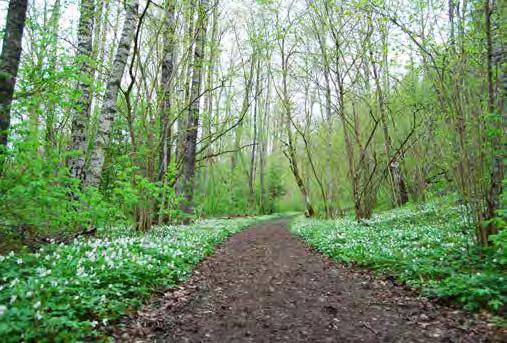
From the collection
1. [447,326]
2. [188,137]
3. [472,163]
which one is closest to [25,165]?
[447,326]

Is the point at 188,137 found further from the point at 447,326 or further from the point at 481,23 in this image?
the point at 447,326

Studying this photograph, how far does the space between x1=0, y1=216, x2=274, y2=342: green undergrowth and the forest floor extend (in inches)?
11.1

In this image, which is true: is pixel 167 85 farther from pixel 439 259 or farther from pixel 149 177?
pixel 439 259

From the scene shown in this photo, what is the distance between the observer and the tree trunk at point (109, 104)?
8.40m

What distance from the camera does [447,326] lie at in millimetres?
3723

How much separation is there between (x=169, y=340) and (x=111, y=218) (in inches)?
198

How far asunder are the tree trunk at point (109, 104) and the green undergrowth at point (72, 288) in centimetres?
326

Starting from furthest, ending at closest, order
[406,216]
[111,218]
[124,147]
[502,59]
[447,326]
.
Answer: [124,147] → [406,216] → [111,218] → [502,59] → [447,326]

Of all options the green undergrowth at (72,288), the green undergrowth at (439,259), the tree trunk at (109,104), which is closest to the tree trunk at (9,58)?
the green undergrowth at (72,288)

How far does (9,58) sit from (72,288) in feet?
13.5

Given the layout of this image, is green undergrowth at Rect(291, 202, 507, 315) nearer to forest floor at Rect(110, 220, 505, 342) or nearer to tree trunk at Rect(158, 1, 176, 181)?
forest floor at Rect(110, 220, 505, 342)

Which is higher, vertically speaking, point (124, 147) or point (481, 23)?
point (481, 23)

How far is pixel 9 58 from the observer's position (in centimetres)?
525

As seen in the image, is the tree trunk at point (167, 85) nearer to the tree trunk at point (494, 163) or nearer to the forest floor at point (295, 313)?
the forest floor at point (295, 313)
